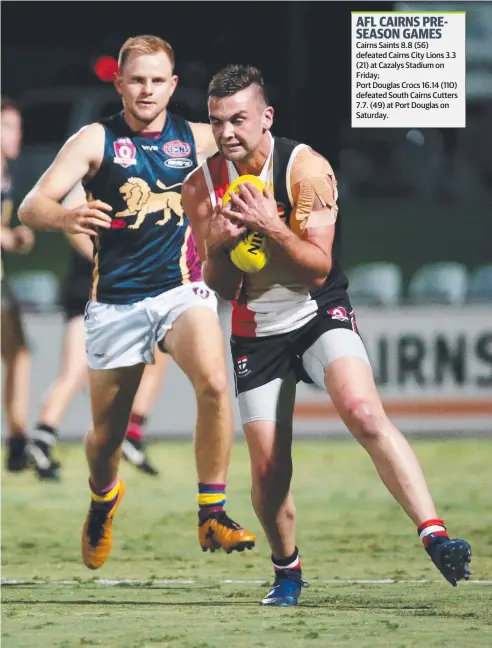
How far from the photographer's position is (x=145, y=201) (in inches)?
245

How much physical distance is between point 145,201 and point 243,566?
Answer: 1641mm

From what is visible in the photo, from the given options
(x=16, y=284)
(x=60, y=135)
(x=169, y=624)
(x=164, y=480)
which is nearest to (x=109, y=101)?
(x=60, y=135)

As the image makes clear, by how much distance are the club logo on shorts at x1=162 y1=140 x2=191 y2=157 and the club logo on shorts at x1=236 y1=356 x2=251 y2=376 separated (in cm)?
112

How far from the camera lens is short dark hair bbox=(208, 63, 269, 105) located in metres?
5.30

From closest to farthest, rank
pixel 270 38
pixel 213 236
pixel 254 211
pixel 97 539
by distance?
1. pixel 254 211
2. pixel 213 236
3. pixel 97 539
4. pixel 270 38

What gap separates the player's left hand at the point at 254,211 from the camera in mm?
5145

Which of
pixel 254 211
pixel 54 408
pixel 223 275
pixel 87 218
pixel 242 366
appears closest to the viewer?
pixel 254 211

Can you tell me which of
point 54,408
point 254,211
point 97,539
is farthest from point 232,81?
point 54,408

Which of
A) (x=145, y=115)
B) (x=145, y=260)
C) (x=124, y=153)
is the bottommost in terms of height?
(x=145, y=260)

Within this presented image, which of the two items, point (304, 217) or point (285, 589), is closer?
point (304, 217)

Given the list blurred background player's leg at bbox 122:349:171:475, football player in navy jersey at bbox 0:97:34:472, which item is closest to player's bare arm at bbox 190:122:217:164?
football player in navy jersey at bbox 0:97:34:472

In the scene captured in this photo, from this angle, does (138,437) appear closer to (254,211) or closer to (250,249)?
(250,249)

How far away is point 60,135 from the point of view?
13.7 metres

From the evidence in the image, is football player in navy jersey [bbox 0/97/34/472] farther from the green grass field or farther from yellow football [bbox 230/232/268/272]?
yellow football [bbox 230/232/268/272]
